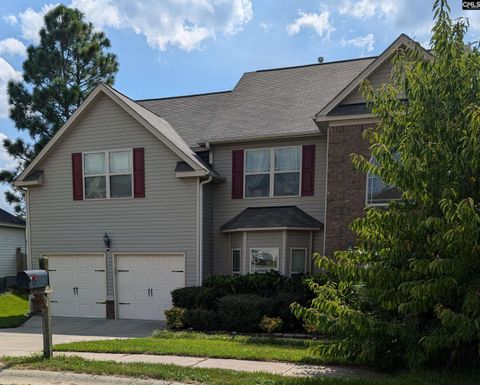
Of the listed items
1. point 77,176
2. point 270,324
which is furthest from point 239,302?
point 77,176

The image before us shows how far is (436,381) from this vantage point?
18.2ft

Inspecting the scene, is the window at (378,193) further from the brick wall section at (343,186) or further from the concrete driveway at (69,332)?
the concrete driveway at (69,332)

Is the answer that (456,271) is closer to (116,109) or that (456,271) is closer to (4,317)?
(116,109)

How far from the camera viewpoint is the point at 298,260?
43.7 feet

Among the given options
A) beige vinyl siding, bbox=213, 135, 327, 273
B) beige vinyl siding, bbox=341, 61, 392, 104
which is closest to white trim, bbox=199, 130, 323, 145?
beige vinyl siding, bbox=213, 135, 327, 273

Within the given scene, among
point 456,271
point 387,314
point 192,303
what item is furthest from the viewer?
point 192,303

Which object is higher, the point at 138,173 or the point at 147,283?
the point at 138,173

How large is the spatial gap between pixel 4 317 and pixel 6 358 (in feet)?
25.8

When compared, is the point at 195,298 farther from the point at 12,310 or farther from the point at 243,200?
the point at 12,310

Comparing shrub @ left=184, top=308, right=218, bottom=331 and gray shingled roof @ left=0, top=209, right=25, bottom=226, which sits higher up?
gray shingled roof @ left=0, top=209, right=25, bottom=226

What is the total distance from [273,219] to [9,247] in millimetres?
17636

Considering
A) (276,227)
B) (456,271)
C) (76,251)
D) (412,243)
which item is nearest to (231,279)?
(276,227)

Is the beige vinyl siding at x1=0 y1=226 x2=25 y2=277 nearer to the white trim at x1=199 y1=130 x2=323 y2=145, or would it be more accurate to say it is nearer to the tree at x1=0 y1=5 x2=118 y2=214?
the tree at x1=0 y1=5 x2=118 y2=214

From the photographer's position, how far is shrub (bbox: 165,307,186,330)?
11470mm
